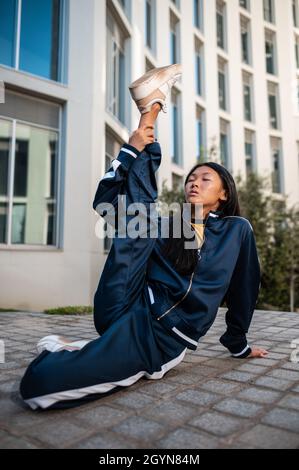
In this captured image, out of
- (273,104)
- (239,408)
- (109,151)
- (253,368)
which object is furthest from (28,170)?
(273,104)

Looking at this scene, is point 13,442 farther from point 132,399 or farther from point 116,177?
point 116,177

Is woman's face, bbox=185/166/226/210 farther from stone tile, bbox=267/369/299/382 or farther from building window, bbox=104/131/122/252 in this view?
building window, bbox=104/131/122/252

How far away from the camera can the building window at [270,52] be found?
2033 centimetres

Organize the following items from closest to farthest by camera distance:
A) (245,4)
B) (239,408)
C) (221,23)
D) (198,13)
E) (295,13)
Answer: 1. (239,408)
2. (198,13)
3. (221,23)
4. (245,4)
5. (295,13)

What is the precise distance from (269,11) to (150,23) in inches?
423

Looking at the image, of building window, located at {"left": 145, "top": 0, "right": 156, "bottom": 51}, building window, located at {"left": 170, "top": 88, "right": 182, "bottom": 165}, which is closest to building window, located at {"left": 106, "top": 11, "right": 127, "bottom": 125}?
building window, located at {"left": 145, "top": 0, "right": 156, "bottom": 51}

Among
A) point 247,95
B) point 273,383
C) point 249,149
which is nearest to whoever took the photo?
point 273,383

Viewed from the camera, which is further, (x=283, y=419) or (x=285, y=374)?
(x=285, y=374)

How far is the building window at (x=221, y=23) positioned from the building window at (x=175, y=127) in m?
5.57

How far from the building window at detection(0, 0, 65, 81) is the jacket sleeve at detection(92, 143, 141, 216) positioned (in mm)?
7143

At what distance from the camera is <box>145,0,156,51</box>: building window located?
13581 mm

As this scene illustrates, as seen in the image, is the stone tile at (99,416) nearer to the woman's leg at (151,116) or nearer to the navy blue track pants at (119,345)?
the navy blue track pants at (119,345)

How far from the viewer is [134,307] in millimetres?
2316
